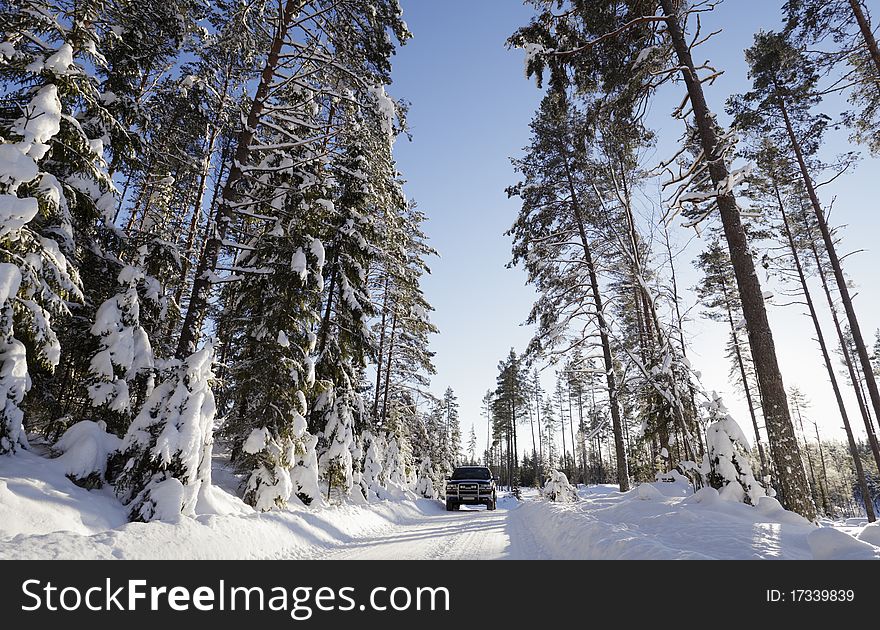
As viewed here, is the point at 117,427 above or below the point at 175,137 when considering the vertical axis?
below

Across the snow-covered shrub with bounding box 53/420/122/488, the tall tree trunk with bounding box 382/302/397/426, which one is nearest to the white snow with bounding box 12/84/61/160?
the snow-covered shrub with bounding box 53/420/122/488

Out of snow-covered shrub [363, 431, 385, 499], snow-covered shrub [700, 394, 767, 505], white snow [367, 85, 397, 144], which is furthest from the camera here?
snow-covered shrub [363, 431, 385, 499]

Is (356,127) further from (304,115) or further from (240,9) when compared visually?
(240,9)

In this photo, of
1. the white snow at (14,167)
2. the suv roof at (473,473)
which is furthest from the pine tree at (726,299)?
the white snow at (14,167)

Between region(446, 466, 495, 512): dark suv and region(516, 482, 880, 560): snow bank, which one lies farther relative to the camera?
region(446, 466, 495, 512): dark suv

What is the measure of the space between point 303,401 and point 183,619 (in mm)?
6069

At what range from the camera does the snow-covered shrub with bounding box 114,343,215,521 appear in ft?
18.6

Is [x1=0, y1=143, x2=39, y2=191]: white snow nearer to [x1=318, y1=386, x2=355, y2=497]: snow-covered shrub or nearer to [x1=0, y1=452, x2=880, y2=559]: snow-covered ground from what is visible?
[x1=0, y1=452, x2=880, y2=559]: snow-covered ground

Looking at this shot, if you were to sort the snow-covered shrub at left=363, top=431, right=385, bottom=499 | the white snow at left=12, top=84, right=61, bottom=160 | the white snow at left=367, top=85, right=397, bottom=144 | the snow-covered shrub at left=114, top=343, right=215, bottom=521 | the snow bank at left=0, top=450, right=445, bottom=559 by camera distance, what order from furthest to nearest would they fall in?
the snow-covered shrub at left=363, top=431, right=385, bottom=499 → the white snow at left=367, top=85, right=397, bottom=144 → the snow-covered shrub at left=114, top=343, right=215, bottom=521 → the white snow at left=12, top=84, right=61, bottom=160 → the snow bank at left=0, top=450, right=445, bottom=559

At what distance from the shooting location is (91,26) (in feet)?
25.5

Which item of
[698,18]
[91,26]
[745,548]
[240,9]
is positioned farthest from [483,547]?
[91,26]

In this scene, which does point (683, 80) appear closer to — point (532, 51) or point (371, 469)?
point (532, 51)

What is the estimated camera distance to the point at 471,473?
20.0 meters

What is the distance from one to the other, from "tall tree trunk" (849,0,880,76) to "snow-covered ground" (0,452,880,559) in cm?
1163
